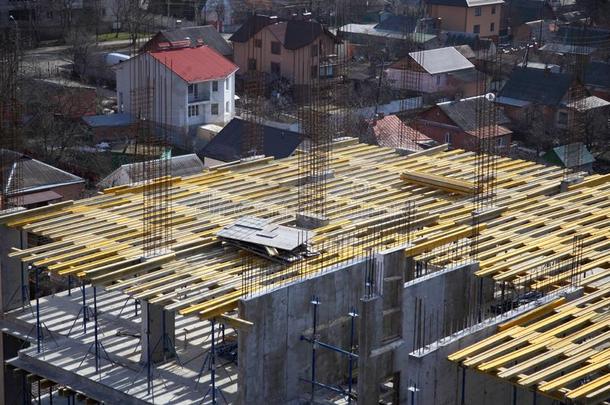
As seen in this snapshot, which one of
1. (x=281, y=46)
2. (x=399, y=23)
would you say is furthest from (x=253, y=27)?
(x=399, y=23)

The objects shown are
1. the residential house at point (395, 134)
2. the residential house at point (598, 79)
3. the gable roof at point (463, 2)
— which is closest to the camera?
the residential house at point (395, 134)

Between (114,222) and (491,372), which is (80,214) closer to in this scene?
(114,222)

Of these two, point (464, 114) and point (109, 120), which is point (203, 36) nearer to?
point (109, 120)

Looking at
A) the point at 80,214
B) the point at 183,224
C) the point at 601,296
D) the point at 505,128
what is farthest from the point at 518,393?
the point at 505,128

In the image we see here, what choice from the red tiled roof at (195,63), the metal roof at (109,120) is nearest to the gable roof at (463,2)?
the red tiled roof at (195,63)

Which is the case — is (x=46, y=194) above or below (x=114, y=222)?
below

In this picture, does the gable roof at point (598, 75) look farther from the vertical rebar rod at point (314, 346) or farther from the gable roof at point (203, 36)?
the vertical rebar rod at point (314, 346)
